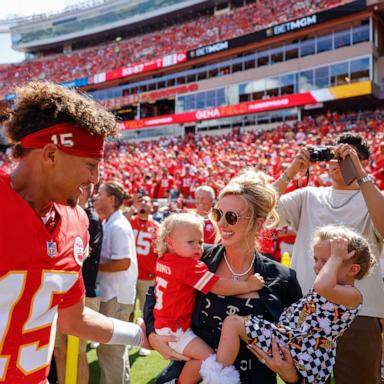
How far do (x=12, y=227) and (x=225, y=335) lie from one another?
1062 mm

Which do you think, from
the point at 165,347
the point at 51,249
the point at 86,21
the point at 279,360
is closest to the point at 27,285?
the point at 51,249

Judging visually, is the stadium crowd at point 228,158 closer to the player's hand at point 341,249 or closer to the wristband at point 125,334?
the player's hand at point 341,249

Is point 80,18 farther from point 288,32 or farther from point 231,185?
point 231,185

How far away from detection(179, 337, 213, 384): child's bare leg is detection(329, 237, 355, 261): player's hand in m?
0.81

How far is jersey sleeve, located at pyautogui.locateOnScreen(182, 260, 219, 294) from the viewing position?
6.70ft

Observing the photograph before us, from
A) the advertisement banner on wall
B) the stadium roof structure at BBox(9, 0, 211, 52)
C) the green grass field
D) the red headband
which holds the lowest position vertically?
the green grass field

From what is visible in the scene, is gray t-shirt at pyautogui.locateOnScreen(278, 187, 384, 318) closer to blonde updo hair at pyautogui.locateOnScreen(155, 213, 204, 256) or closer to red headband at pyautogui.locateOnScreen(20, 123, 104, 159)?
blonde updo hair at pyautogui.locateOnScreen(155, 213, 204, 256)

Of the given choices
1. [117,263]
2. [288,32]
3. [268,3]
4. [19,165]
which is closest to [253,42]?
[288,32]

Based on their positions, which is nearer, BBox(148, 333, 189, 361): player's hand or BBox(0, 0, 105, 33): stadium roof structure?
BBox(148, 333, 189, 361): player's hand

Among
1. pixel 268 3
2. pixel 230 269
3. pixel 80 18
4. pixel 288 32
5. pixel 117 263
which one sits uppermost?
pixel 80 18

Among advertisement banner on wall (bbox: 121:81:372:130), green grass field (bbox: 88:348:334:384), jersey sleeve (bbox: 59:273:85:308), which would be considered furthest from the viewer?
advertisement banner on wall (bbox: 121:81:372:130)

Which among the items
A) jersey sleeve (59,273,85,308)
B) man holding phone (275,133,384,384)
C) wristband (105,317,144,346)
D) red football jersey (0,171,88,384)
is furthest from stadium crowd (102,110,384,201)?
red football jersey (0,171,88,384)

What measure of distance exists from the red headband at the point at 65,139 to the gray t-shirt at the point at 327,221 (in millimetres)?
1652

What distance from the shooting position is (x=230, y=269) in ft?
7.11
